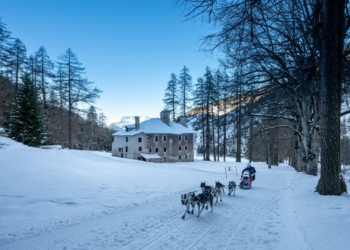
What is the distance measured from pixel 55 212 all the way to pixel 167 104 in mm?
36597

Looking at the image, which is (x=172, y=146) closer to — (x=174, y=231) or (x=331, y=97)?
(x=331, y=97)

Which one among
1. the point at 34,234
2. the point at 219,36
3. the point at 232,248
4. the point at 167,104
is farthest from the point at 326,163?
the point at 167,104

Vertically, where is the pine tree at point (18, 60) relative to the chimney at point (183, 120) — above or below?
above

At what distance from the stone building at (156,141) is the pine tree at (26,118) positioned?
14.0 m

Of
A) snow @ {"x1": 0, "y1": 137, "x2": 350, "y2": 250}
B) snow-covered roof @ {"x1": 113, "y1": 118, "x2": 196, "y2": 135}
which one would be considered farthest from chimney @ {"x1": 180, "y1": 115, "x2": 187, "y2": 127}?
snow @ {"x1": 0, "y1": 137, "x2": 350, "y2": 250}

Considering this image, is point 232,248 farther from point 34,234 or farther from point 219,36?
point 219,36

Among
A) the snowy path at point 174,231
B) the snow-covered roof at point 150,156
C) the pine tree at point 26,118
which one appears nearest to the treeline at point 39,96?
the pine tree at point 26,118

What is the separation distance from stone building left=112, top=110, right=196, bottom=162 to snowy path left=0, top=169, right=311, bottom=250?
A: 28.7m

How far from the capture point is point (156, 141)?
38.0m

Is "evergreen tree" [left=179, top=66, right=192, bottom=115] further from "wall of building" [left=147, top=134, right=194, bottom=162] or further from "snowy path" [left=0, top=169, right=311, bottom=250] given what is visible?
"snowy path" [left=0, top=169, right=311, bottom=250]

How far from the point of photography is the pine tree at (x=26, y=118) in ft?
84.2

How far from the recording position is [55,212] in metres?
6.46

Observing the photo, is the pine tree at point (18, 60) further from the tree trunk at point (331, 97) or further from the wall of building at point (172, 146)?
the tree trunk at point (331, 97)

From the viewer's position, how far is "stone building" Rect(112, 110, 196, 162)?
1451 inches
